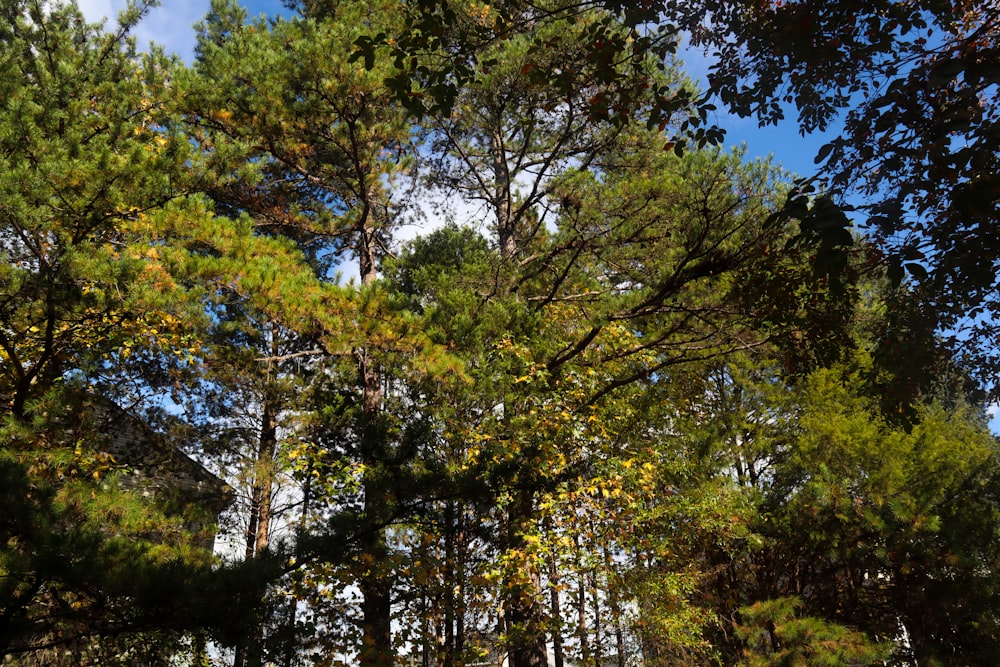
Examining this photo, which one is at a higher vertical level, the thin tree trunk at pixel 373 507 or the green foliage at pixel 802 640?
the thin tree trunk at pixel 373 507

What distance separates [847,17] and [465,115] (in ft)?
22.6

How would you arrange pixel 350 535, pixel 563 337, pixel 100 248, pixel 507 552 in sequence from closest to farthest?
pixel 350 535
pixel 100 248
pixel 507 552
pixel 563 337

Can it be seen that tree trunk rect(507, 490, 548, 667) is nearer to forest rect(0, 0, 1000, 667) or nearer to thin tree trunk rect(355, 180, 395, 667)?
forest rect(0, 0, 1000, 667)

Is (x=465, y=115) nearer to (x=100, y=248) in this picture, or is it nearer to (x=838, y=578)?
(x=100, y=248)

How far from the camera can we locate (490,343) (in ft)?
26.9

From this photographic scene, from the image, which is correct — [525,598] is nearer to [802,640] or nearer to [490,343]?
[490,343]

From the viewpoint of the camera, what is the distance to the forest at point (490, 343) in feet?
11.6

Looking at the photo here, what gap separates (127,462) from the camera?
8.62m

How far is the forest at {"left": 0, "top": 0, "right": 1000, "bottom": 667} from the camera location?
3533 mm

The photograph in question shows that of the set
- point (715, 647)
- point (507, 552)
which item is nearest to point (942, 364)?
point (507, 552)

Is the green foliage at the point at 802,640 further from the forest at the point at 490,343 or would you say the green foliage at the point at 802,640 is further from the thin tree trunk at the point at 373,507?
the thin tree trunk at the point at 373,507

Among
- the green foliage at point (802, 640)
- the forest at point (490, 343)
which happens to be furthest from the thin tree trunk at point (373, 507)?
the green foliage at point (802, 640)

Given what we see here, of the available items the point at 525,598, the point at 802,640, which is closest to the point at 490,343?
the point at 525,598

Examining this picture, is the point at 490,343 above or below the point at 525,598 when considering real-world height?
above
